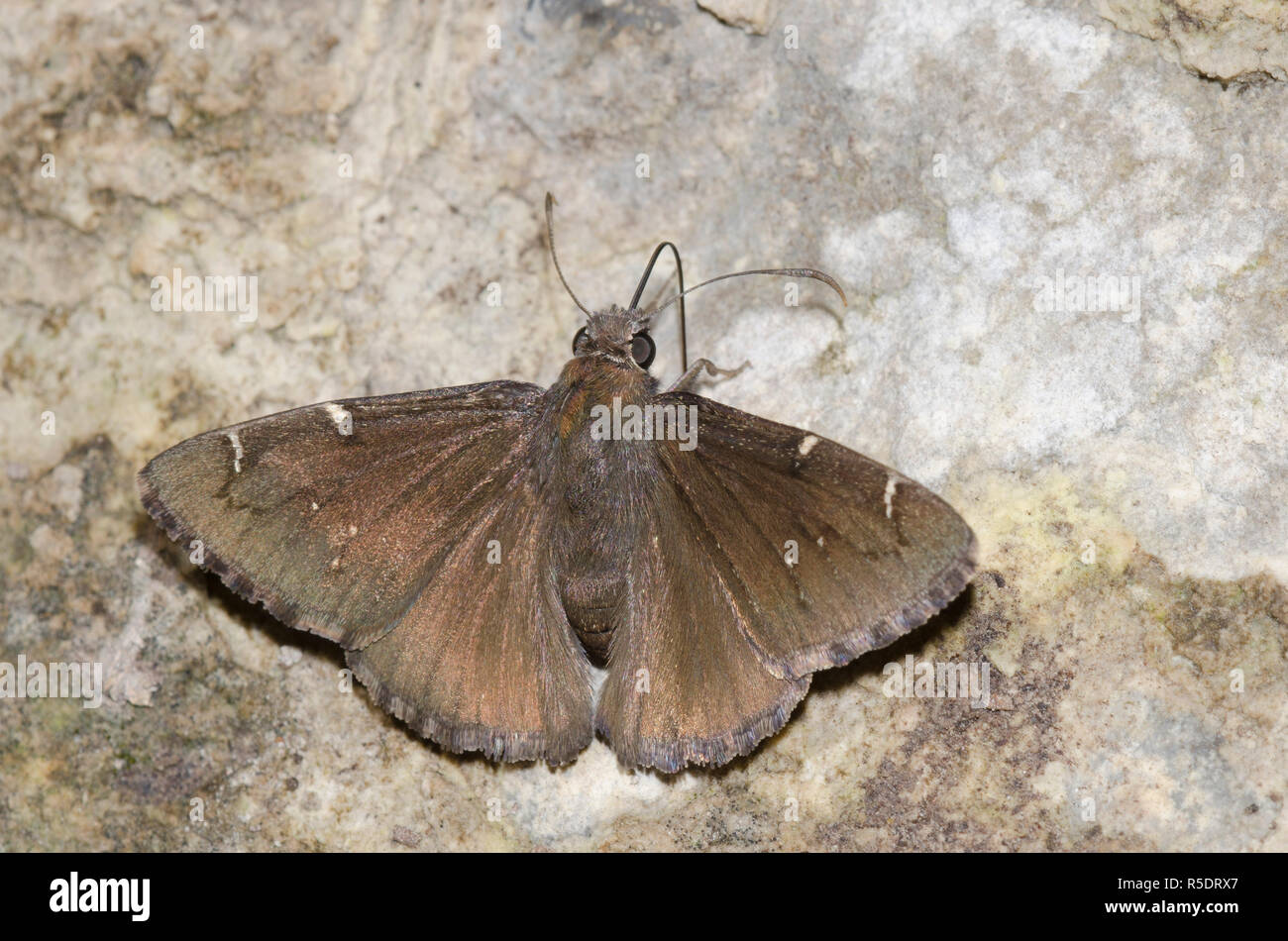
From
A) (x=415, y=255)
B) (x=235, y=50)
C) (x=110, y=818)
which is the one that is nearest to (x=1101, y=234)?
(x=415, y=255)

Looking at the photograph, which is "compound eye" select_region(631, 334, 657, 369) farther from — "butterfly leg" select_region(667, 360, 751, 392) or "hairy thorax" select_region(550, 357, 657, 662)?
"hairy thorax" select_region(550, 357, 657, 662)

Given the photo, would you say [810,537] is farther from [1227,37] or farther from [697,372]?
[1227,37]

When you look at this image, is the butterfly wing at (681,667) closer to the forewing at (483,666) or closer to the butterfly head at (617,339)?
the forewing at (483,666)

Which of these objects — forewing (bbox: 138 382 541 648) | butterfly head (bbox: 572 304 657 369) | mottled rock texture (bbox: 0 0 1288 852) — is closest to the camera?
forewing (bbox: 138 382 541 648)

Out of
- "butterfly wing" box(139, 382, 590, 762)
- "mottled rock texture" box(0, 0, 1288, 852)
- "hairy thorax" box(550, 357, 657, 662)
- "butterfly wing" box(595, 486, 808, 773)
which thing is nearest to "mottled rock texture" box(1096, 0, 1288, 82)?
"mottled rock texture" box(0, 0, 1288, 852)

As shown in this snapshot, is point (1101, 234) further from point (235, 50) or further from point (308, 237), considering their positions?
point (235, 50)

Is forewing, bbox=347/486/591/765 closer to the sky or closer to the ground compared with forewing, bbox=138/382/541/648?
closer to the ground

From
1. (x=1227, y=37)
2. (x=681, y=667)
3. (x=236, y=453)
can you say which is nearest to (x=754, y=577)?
(x=681, y=667)
